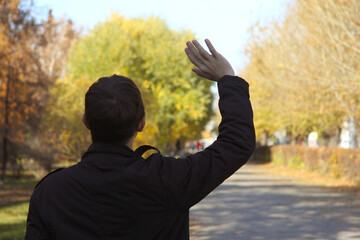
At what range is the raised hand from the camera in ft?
7.38

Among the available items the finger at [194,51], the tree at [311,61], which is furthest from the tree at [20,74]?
the finger at [194,51]

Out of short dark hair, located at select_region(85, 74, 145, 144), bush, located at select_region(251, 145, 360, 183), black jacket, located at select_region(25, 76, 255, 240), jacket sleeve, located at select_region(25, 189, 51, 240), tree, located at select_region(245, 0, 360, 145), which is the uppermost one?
tree, located at select_region(245, 0, 360, 145)

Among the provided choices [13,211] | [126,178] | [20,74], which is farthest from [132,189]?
[20,74]

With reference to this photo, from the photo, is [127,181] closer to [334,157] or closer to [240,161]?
[240,161]

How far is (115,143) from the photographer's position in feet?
7.09

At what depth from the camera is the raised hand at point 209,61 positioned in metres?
2.25

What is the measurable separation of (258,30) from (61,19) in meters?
32.1

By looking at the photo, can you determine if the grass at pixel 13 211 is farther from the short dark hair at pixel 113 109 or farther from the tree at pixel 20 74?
the short dark hair at pixel 113 109

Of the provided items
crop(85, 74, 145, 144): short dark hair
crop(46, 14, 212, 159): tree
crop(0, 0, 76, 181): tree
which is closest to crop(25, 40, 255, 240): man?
crop(85, 74, 145, 144): short dark hair

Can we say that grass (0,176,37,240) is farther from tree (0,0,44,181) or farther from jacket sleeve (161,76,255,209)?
jacket sleeve (161,76,255,209)

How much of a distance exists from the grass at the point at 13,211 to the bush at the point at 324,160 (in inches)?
468

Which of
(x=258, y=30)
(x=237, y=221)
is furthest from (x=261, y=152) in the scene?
(x=237, y=221)

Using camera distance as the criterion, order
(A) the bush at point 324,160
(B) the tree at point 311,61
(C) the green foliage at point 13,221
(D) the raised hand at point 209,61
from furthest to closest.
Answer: (A) the bush at point 324,160 < (B) the tree at point 311,61 < (C) the green foliage at point 13,221 < (D) the raised hand at point 209,61

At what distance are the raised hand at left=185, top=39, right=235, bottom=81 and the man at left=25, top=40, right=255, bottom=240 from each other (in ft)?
0.26
